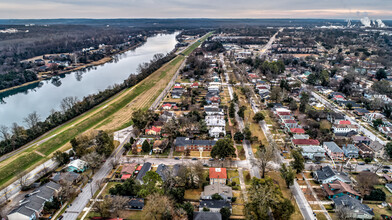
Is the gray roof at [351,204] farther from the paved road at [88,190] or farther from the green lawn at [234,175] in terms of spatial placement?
the paved road at [88,190]

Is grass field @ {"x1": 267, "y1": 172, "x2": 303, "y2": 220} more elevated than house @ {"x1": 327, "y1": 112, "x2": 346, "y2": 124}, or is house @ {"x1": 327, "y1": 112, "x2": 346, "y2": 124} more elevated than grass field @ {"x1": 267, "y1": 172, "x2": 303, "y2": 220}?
house @ {"x1": 327, "y1": 112, "x2": 346, "y2": 124}

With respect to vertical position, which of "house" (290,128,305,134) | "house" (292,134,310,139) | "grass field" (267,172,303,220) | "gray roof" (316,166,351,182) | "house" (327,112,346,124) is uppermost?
"house" (327,112,346,124)

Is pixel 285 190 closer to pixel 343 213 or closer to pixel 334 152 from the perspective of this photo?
pixel 343 213

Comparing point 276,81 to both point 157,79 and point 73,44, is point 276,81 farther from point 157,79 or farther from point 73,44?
point 73,44

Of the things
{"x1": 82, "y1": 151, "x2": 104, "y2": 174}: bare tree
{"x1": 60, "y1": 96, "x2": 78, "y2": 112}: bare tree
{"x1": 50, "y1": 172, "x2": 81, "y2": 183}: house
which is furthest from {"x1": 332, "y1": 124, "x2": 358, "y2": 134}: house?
{"x1": 60, "y1": 96, "x2": 78, "y2": 112}: bare tree

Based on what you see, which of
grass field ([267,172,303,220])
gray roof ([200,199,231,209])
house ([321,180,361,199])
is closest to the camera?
grass field ([267,172,303,220])

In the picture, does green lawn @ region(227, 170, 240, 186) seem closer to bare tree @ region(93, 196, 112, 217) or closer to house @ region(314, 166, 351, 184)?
house @ region(314, 166, 351, 184)

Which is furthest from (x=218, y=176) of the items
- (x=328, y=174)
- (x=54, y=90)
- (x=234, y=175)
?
(x=54, y=90)
